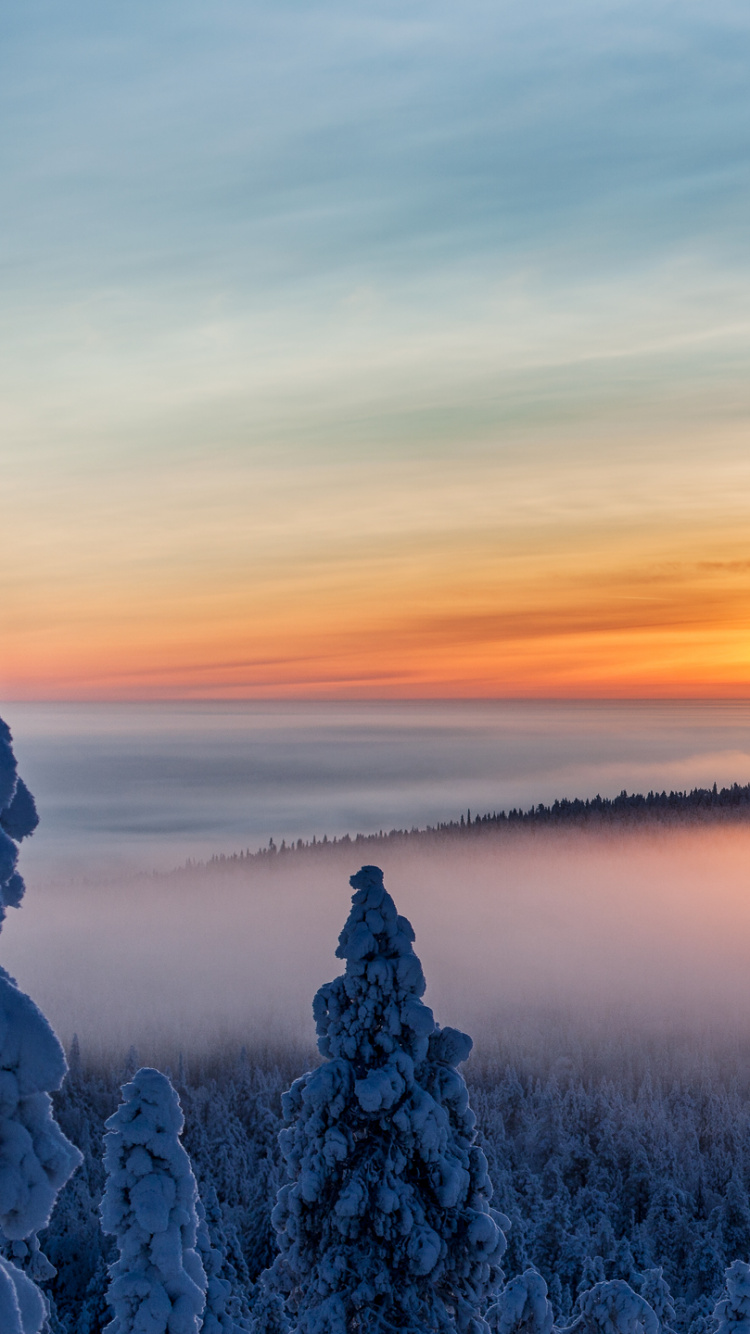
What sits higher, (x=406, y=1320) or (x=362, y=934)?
(x=362, y=934)

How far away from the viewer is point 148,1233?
23359 millimetres

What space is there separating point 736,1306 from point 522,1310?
539 cm

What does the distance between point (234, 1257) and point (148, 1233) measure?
55724mm

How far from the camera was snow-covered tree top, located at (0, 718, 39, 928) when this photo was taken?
33.8 feet

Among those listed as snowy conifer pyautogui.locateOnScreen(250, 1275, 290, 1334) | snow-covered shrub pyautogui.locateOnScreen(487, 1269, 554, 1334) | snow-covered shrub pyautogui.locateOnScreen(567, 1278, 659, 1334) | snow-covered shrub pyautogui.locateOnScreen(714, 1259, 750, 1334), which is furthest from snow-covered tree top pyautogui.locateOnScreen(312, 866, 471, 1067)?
snowy conifer pyautogui.locateOnScreen(250, 1275, 290, 1334)

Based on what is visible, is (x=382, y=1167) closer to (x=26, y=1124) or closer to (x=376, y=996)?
(x=376, y=996)

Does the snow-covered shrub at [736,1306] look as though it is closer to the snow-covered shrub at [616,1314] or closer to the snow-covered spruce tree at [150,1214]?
the snow-covered shrub at [616,1314]

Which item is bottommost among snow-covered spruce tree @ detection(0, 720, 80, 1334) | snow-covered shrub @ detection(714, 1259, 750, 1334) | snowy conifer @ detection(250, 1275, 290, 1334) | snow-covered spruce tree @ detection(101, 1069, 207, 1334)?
snowy conifer @ detection(250, 1275, 290, 1334)

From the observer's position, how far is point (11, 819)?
1117 cm

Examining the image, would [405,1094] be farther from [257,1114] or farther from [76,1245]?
[257,1114]

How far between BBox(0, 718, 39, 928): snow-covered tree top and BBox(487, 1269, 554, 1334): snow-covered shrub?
27.5 m

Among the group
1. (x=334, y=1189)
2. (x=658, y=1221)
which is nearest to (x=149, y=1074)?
(x=334, y=1189)

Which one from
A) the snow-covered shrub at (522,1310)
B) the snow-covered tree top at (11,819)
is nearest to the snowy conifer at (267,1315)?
the snow-covered shrub at (522,1310)

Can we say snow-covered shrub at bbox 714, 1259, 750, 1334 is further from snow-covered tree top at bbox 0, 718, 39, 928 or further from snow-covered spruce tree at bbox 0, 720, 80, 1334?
snow-covered spruce tree at bbox 0, 720, 80, 1334
